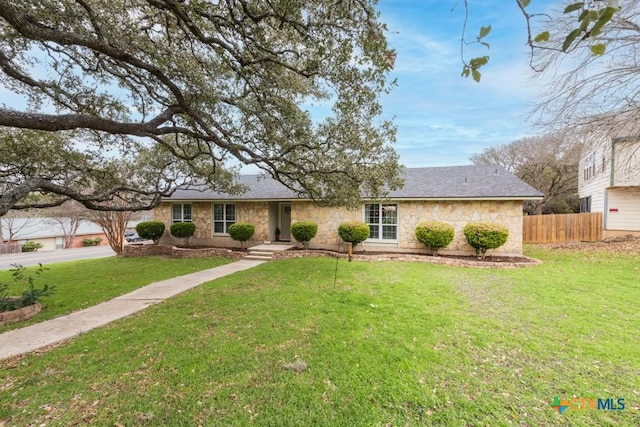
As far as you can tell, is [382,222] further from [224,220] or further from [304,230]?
[224,220]

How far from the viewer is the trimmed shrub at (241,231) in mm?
13875

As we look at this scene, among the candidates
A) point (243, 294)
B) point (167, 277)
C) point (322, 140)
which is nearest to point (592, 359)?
point (243, 294)

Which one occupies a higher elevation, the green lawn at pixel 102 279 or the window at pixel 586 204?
the window at pixel 586 204

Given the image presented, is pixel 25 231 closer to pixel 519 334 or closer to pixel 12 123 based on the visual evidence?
pixel 12 123

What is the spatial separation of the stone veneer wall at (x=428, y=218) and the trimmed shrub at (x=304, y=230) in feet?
2.33

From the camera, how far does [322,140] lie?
8.07 m

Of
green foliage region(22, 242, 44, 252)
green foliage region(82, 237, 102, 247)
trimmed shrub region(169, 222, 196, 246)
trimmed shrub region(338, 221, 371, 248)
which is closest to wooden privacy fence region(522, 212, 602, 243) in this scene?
trimmed shrub region(338, 221, 371, 248)

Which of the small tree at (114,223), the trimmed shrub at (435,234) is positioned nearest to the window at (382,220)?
the trimmed shrub at (435,234)

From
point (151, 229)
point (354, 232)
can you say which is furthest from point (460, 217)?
point (151, 229)

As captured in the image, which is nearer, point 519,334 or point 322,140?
point 519,334

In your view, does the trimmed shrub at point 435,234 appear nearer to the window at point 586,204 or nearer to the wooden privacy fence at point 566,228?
the wooden privacy fence at point 566,228

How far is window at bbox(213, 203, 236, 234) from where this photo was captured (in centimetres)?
1529

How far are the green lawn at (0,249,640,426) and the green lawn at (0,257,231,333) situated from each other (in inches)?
84.7

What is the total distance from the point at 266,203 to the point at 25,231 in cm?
3658
